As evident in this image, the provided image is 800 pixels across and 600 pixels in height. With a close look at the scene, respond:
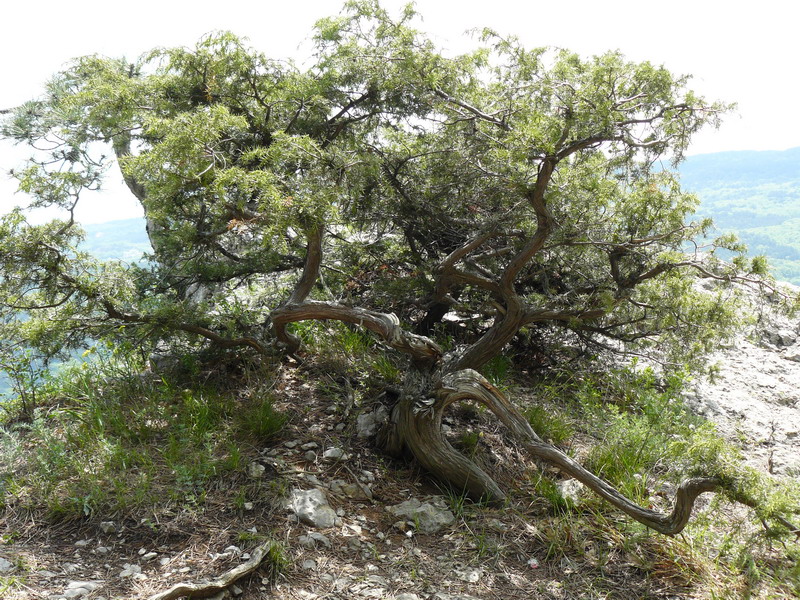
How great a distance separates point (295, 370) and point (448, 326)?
1831mm

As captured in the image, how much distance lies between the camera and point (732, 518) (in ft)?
13.7

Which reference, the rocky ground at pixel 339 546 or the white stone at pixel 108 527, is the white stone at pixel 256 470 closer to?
the rocky ground at pixel 339 546

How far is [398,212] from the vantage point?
5.60 m

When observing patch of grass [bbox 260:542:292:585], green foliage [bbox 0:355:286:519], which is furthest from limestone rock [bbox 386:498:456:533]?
green foliage [bbox 0:355:286:519]

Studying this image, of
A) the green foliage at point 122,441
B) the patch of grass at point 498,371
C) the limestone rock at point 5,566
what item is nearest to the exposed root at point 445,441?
the green foliage at point 122,441

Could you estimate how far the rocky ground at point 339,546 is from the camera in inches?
125

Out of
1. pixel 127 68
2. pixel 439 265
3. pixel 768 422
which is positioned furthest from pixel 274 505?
pixel 127 68

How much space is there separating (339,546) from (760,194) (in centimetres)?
3312

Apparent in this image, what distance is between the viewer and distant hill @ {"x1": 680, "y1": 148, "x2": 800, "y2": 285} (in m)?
18.8

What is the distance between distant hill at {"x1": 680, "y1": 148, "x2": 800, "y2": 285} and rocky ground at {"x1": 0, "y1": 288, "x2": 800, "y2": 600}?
10.8 metres

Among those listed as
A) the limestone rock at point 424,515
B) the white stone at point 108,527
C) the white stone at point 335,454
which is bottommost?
the limestone rock at point 424,515

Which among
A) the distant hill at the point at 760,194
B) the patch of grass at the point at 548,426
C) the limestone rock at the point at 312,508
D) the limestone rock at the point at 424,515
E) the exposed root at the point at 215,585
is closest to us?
the exposed root at the point at 215,585

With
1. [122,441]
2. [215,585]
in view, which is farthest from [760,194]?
[215,585]

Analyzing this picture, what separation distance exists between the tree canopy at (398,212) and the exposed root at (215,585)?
1379 millimetres
